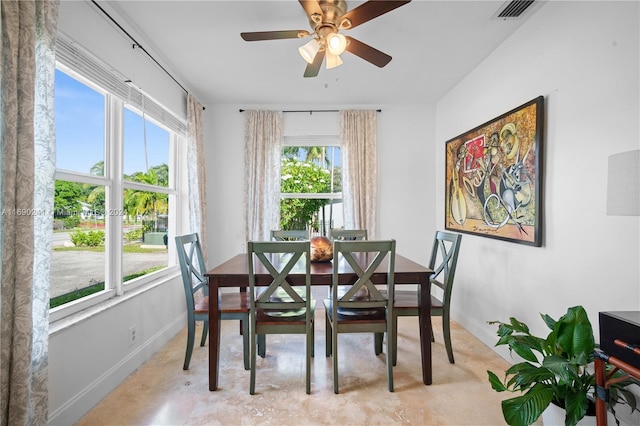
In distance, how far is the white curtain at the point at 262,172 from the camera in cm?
391

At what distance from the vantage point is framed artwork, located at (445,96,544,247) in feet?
7.20

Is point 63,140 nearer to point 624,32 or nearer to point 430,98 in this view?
point 624,32

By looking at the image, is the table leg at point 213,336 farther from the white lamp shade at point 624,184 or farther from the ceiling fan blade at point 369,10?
the white lamp shade at point 624,184

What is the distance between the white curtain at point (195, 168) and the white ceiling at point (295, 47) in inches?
11.1

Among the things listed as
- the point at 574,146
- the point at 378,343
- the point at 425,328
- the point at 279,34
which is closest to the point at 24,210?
the point at 279,34

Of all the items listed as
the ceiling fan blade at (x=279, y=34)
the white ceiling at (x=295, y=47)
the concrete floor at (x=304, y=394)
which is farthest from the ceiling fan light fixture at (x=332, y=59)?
the concrete floor at (x=304, y=394)

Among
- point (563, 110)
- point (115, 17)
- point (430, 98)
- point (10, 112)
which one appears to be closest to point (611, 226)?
point (563, 110)

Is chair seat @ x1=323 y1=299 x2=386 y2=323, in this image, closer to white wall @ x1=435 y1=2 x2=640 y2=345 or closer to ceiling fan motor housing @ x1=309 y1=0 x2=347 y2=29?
white wall @ x1=435 y1=2 x2=640 y2=345

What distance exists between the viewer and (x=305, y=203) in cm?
415

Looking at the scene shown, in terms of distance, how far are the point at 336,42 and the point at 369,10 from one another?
0.24 meters

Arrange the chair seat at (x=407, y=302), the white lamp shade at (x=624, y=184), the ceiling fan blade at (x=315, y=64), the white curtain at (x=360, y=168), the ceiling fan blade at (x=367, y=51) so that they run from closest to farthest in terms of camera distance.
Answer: the white lamp shade at (x=624, y=184)
the ceiling fan blade at (x=367, y=51)
the ceiling fan blade at (x=315, y=64)
the chair seat at (x=407, y=302)
the white curtain at (x=360, y=168)

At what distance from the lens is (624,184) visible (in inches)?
42.7

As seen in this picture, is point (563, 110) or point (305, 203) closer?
point (563, 110)

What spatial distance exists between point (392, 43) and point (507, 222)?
173 centimetres
